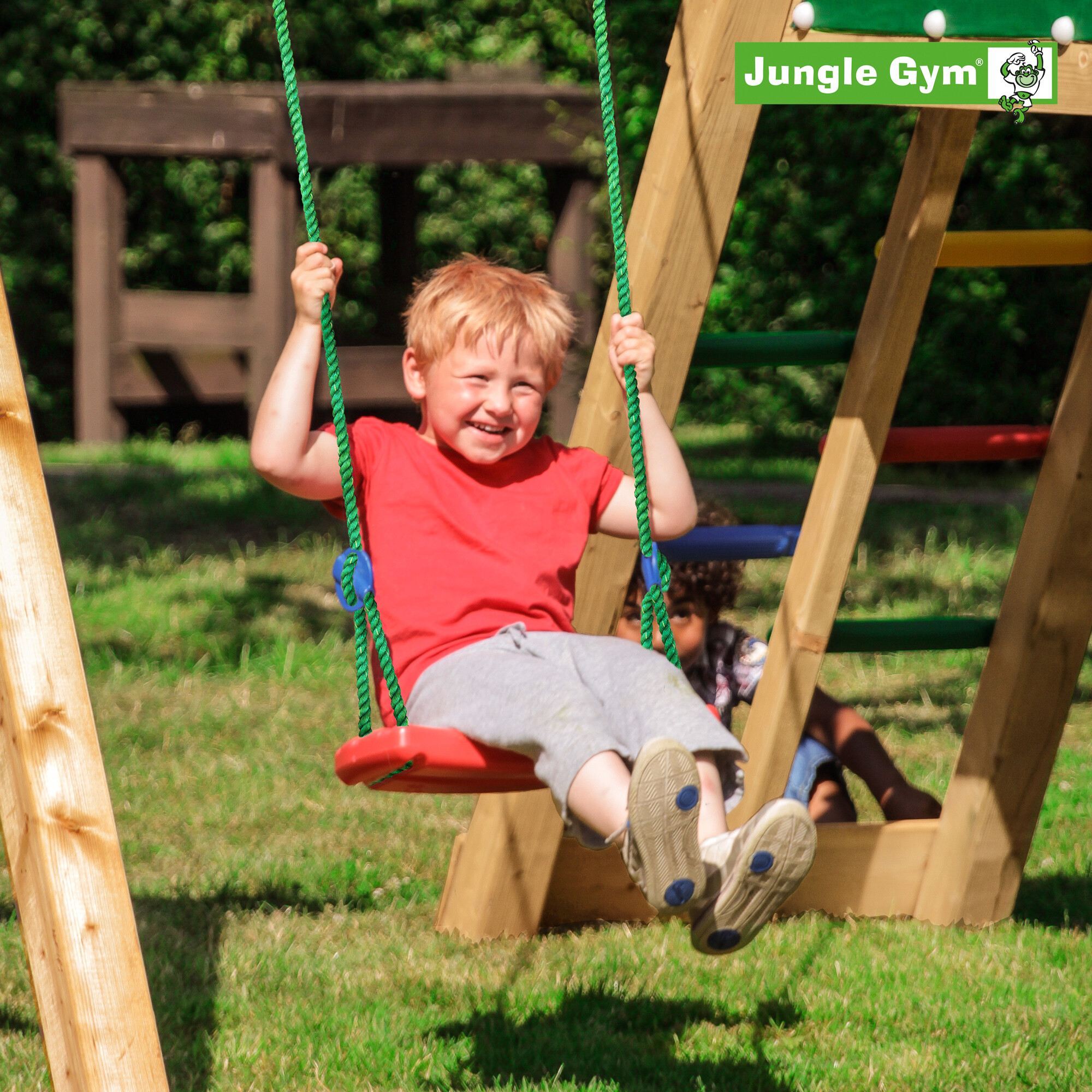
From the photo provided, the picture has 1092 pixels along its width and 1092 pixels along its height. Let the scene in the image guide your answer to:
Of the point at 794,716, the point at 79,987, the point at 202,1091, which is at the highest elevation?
the point at 794,716

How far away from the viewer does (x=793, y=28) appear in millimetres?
2693

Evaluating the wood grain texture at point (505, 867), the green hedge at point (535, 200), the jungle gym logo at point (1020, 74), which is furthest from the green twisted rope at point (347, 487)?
the green hedge at point (535, 200)

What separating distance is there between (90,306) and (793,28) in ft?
24.5

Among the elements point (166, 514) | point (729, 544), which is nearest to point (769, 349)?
point (729, 544)

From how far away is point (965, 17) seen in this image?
2.69m

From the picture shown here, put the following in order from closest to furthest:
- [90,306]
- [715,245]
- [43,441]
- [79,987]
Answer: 1. [79,987]
2. [715,245]
3. [90,306]
4. [43,441]

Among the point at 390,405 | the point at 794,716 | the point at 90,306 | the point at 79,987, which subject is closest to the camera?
the point at 79,987

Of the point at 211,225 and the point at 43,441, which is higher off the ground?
the point at 211,225

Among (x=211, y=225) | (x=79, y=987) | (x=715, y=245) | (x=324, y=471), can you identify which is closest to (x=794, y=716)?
(x=715, y=245)

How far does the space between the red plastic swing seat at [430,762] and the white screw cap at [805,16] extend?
1308mm

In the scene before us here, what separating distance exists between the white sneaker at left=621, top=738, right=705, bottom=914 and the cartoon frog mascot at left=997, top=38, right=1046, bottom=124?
1.30 metres

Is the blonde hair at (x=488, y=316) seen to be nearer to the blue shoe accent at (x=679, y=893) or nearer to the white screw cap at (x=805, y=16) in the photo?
the white screw cap at (x=805, y=16)

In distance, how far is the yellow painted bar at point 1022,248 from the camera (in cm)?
333

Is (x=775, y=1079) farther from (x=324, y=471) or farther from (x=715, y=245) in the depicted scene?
(x=715, y=245)
